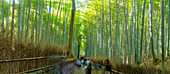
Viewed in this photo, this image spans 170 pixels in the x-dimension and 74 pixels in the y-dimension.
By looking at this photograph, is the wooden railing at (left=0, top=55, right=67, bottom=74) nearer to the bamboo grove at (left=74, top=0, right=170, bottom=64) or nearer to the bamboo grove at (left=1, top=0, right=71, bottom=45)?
the bamboo grove at (left=1, top=0, right=71, bottom=45)

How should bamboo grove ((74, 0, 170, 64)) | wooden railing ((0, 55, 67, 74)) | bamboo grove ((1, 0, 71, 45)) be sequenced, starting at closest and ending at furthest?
wooden railing ((0, 55, 67, 74)) → bamboo grove ((1, 0, 71, 45)) → bamboo grove ((74, 0, 170, 64))

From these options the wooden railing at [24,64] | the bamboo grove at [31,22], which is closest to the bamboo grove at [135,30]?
the wooden railing at [24,64]

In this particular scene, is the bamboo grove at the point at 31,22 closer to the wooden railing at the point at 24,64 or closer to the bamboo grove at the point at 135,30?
the wooden railing at the point at 24,64

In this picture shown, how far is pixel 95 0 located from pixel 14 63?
474 inches

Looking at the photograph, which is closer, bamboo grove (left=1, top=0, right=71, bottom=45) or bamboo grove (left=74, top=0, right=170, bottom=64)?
bamboo grove (left=1, top=0, right=71, bottom=45)

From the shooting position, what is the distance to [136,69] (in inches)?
181

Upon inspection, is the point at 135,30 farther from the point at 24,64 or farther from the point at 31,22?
the point at 31,22

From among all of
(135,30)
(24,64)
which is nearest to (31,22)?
(24,64)

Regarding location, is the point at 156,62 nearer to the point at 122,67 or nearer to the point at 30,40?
the point at 122,67

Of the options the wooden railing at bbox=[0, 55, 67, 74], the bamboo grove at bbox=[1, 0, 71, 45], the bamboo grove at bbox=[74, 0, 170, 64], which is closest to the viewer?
the wooden railing at bbox=[0, 55, 67, 74]

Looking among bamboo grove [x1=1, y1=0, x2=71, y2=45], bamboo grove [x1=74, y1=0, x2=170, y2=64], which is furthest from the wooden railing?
bamboo grove [x1=74, y1=0, x2=170, y2=64]

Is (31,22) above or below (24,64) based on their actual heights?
above

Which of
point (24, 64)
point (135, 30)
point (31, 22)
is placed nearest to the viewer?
point (24, 64)

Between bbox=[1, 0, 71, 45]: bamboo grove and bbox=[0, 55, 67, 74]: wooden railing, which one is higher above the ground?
bbox=[1, 0, 71, 45]: bamboo grove
